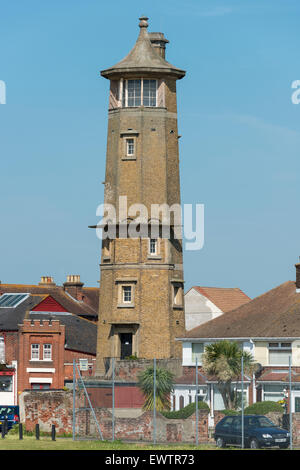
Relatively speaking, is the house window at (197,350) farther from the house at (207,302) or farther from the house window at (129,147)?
the house at (207,302)

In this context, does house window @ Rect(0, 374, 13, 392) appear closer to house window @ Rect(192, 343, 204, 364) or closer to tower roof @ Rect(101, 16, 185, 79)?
house window @ Rect(192, 343, 204, 364)

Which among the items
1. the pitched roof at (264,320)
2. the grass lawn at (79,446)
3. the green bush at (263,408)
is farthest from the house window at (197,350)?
the grass lawn at (79,446)

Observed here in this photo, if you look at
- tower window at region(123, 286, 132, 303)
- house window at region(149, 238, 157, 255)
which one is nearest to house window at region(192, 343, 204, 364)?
tower window at region(123, 286, 132, 303)

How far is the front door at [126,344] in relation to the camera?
266 feet

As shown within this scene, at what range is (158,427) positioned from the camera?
5775 centimetres

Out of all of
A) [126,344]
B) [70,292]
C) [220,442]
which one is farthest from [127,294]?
[70,292]

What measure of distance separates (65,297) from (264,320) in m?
36.4

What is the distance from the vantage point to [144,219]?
80.1m

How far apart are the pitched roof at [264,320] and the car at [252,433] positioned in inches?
708

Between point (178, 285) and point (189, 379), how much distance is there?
9.54 m

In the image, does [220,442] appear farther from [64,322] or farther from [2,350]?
[64,322]

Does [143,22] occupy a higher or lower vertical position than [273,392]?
higher

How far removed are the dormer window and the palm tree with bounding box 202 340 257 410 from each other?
20815mm

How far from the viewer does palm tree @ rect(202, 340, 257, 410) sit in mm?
66312
